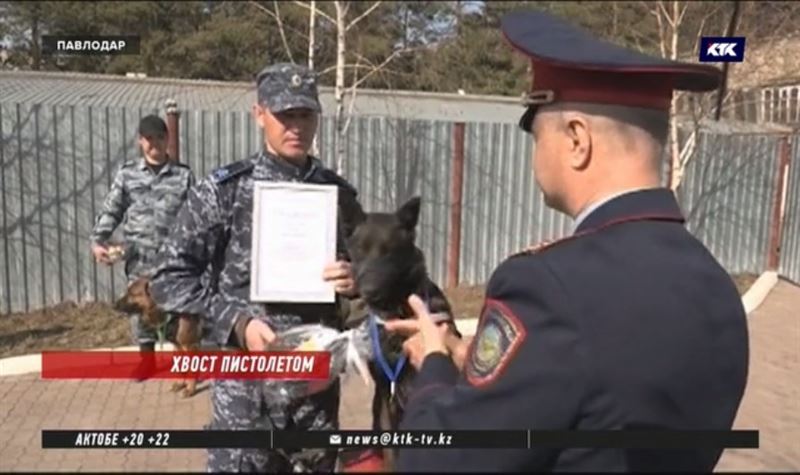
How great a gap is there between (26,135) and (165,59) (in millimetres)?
1505

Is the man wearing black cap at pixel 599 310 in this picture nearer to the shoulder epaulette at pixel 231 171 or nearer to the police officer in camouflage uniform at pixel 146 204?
the shoulder epaulette at pixel 231 171

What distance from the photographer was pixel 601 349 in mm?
926

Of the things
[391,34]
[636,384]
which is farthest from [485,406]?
[391,34]

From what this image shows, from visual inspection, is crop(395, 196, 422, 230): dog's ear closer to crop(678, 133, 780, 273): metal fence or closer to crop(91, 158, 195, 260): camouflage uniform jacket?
crop(91, 158, 195, 260): camouflage uniform jacket

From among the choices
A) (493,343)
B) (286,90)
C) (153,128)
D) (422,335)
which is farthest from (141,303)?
(493,343)

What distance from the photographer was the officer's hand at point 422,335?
4.21 ft

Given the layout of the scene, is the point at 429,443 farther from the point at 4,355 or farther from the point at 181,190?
the point at 4,355

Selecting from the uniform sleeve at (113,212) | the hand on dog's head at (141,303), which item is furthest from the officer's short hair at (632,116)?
the uniform sleeve at (113,212)

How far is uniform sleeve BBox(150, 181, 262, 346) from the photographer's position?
7.04 feet

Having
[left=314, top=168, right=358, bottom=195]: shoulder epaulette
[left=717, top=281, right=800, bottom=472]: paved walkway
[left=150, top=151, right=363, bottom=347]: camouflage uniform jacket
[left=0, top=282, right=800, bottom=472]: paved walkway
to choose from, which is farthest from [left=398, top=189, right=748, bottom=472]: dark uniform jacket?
[left=717, top=281, right=800, bottom=472]: paved walkway

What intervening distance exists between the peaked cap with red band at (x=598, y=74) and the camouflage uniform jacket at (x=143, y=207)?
163 inches

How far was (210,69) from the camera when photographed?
8055mm

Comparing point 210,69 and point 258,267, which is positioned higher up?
point 210,69

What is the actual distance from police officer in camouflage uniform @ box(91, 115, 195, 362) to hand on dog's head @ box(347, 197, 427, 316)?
3.21m
